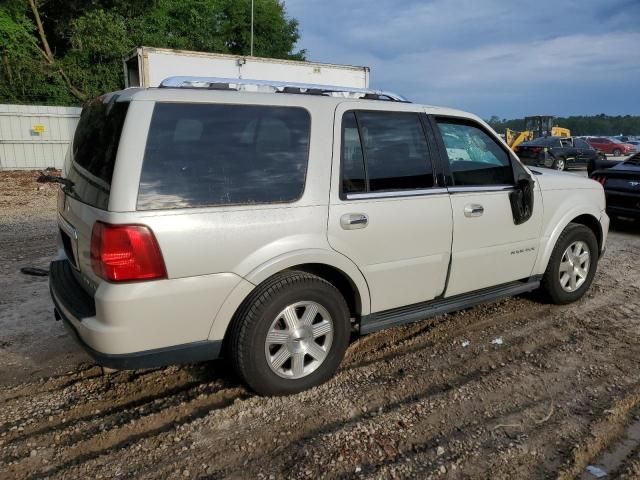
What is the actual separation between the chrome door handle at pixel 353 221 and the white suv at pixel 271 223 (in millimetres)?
10

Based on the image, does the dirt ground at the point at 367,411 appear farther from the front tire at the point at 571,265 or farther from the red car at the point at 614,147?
the red car at the point at 614,147

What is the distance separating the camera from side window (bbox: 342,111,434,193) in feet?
10.7

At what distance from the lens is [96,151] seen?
9.50 feet

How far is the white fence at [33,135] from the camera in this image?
46.4 ft

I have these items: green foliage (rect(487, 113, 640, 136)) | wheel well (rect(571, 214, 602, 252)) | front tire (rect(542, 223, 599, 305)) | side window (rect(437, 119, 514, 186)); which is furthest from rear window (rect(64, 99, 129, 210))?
green foliage (rect(487, 113, 640, 136))

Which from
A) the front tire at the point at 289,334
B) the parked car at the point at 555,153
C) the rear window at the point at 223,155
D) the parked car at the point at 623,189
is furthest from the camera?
the parked car at the point at 555,153

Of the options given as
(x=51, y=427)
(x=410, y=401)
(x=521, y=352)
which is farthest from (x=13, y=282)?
(x=521, y=352)

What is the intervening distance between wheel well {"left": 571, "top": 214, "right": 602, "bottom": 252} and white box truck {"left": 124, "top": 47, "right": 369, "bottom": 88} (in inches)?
385

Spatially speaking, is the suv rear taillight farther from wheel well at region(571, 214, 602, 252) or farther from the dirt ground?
wheel well at region(571, 214, 602, 252)

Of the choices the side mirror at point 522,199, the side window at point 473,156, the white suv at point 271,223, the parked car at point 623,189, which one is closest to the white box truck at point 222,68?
the parked car at point 623,189

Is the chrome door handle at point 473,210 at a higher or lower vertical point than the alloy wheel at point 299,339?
higher

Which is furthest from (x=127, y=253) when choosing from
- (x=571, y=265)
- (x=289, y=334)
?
(x=571, y=265)

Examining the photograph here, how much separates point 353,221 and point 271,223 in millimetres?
558

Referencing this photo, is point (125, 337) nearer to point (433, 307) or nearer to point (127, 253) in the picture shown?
point (127, 253)
